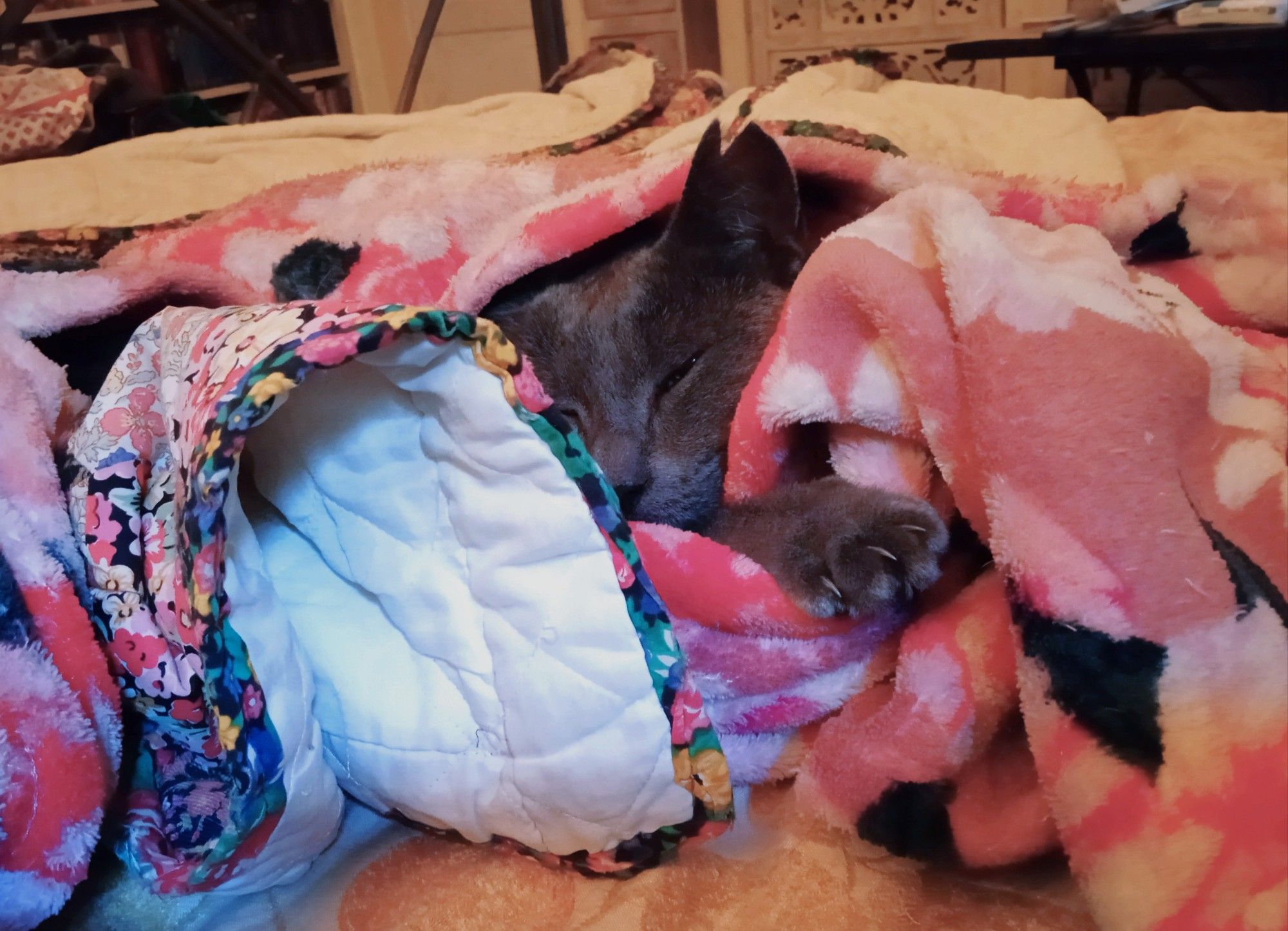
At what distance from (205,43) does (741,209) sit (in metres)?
2.77

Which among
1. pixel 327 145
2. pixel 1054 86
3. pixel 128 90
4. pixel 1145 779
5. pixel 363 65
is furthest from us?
pixel 363 65

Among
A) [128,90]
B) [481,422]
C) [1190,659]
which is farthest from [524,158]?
[128,90]

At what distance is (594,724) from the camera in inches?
22.0

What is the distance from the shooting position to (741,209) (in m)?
0.86

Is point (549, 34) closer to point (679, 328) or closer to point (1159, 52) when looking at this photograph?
point (1159, 52)

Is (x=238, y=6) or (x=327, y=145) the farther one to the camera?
(x=238, y=6)

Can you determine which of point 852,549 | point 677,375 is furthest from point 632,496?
point 852,549

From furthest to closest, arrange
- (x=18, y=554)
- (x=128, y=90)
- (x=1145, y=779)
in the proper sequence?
(x=128, y=90), (x=18, y=554), (x=1145, y=779)

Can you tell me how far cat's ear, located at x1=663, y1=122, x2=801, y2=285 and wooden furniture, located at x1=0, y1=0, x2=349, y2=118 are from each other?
1.92 metres

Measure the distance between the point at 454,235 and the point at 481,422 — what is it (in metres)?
0.45

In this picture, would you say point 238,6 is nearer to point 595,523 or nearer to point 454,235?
point 454,235

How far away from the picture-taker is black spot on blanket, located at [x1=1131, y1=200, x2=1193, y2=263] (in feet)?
2.70

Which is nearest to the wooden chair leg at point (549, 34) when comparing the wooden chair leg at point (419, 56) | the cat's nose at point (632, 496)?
the wooden chair leg at point (419, 56)

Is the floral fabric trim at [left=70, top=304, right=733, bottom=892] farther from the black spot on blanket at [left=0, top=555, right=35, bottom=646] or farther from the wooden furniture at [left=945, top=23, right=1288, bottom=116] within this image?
the wooden furniture at [left=945, top=23, right=1288, bottom=116]
